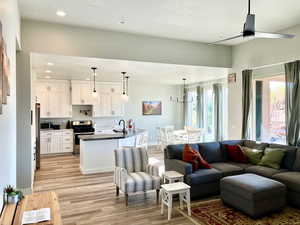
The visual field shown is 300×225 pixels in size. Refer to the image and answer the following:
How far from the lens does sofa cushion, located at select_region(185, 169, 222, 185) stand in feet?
12.8

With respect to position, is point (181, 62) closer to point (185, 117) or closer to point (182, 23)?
point (182, 23)

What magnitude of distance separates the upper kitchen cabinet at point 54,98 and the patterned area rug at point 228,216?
6.26 metres

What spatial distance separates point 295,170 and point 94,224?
3563mm

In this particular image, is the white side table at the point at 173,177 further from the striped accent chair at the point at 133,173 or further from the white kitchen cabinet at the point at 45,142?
the white kitchen cabinet at the point at 45,142

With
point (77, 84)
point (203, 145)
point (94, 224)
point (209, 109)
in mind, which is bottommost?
point (94, 224)

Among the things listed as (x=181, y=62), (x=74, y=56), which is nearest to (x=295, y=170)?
(x=181, y=62)

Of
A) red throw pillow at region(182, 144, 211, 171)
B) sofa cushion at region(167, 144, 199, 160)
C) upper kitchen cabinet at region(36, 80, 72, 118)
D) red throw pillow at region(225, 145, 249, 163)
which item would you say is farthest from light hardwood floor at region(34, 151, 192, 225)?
upper kitchen cabinet at region(36, 80, 72, 118)

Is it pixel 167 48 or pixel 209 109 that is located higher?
pixel 167 48

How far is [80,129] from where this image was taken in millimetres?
8453

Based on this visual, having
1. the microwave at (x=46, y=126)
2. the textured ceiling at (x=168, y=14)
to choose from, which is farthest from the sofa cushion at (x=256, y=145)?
the microwave at (x=46, y=126)

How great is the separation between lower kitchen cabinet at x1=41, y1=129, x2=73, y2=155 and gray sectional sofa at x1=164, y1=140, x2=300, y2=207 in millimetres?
4925

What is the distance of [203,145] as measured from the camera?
4.88 m

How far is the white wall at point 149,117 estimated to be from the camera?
30.6 ft

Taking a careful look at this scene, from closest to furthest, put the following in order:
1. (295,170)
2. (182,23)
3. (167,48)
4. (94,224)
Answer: (94,224)
(295,170)
(182,23)
(167,48)
